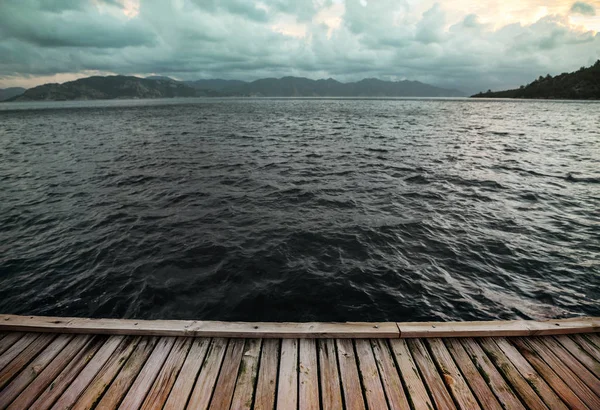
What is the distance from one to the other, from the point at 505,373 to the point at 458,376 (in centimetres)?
90

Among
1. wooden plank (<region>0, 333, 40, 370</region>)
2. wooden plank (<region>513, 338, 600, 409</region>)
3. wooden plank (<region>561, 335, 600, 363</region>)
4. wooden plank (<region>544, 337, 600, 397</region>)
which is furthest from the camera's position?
wooden plank (<region>561, 335, 600, 363</region>)

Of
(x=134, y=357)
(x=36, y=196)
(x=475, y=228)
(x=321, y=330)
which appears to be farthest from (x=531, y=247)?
(x=36, y=196)

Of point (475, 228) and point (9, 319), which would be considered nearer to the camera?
point (9, 319)

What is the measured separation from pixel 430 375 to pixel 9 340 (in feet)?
27.2

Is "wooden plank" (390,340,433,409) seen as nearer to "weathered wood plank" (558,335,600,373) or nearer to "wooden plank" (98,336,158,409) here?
"weathered wood plank" (558,335,600,373)

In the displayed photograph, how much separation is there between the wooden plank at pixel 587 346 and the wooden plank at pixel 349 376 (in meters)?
4.67

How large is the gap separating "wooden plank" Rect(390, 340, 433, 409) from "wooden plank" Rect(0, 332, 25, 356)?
7605 millimetres

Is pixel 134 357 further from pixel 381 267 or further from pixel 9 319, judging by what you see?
pixel 381 267

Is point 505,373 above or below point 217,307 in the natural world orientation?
above

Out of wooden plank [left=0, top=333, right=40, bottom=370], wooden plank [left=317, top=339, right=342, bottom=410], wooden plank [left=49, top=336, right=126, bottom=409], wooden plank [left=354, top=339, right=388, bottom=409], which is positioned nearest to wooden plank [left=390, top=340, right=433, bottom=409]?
wooden plank [left=354, top=339, right=388, bottom=409]

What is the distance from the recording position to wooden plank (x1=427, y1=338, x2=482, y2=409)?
14.5 feet

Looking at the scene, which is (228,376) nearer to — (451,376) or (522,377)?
(451,376)

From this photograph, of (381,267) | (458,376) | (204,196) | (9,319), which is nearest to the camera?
(458,376)

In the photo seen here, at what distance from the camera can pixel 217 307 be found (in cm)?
841
